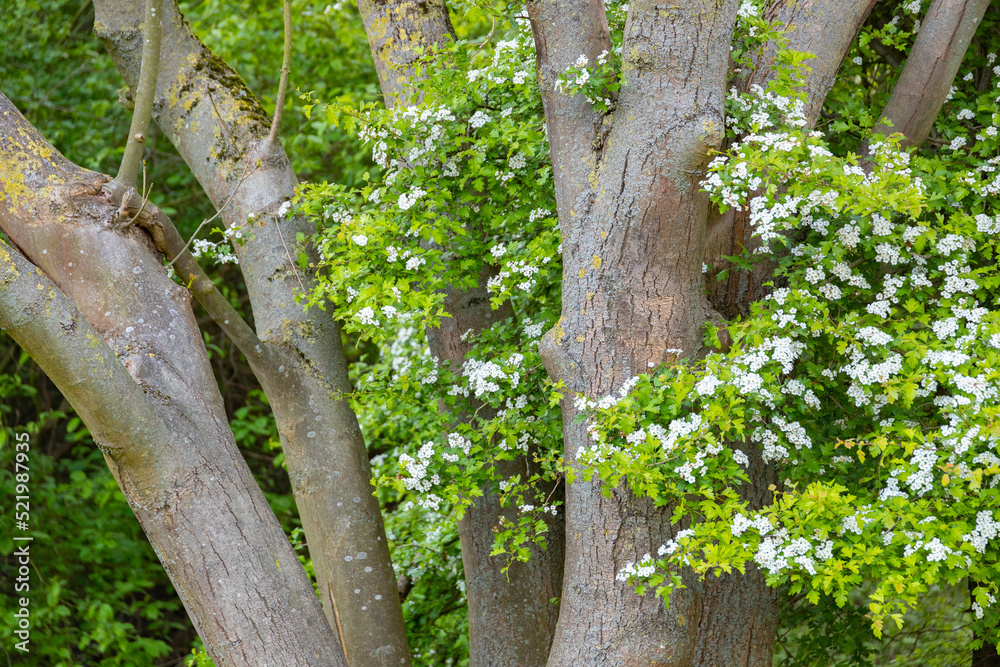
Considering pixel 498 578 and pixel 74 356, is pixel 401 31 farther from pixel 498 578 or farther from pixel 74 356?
pixel 498 578

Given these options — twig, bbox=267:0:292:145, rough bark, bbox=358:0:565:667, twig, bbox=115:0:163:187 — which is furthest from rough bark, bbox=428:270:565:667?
Answer: twig, bbox=115:0:163:187

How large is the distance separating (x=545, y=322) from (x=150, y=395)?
1.60 meters

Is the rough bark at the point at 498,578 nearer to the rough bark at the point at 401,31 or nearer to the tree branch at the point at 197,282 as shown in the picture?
the tree branch at the point at 197,282

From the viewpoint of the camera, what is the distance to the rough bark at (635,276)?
9.02 feet

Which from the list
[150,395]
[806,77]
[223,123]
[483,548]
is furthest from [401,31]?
[483,548]

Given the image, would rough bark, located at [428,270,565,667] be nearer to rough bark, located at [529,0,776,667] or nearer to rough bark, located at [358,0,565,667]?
rough bark, located at [358,0,565,667]

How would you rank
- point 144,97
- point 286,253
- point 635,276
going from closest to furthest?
point 635,276 < point 144,97 < point 286,253

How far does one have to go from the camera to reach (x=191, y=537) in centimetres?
262

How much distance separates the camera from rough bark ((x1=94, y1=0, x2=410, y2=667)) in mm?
3619

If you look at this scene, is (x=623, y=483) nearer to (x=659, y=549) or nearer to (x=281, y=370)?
(x=659, y=549)

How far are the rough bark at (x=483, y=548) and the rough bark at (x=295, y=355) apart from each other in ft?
1.23

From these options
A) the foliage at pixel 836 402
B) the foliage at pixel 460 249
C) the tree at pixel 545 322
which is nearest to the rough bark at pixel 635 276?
the tree at pixel 545 322

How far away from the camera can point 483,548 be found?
3791mm

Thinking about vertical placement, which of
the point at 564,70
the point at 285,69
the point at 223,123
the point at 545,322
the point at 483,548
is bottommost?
the point at 483,548
